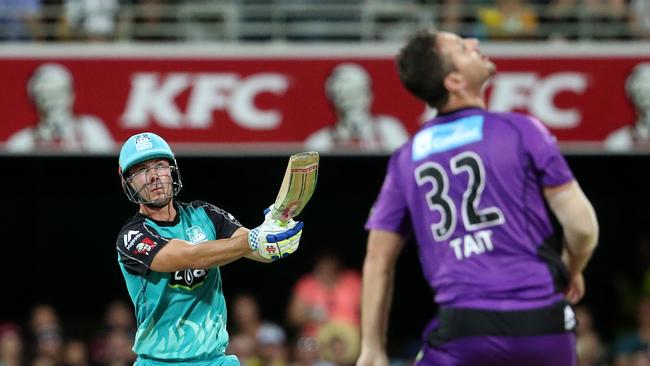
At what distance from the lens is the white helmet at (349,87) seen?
11.4 metres

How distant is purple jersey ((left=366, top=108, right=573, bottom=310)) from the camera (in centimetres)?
421

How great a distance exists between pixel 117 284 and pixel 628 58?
6341mm

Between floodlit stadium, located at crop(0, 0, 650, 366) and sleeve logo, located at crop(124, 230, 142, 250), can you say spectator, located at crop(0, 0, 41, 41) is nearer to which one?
floodlit stadium, located at crop(0, 0, 650, 366)

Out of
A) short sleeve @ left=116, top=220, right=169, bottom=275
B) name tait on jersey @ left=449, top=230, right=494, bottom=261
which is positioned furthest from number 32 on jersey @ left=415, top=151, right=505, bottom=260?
short sleeve @ left=116, top=220, right=169, bottom=275

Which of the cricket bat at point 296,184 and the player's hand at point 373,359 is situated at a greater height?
the cricket bat at point 296,184

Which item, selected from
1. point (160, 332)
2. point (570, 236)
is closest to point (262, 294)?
point (160, 332)

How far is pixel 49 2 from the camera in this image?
12.6 meters

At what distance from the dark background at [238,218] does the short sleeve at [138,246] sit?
26.6 feet

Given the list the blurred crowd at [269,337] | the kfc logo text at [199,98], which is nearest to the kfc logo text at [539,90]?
the kfc logo text at [199,98]

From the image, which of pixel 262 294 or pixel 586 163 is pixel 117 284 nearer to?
pixel 262 294

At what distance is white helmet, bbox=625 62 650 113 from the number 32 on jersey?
7.47 metres

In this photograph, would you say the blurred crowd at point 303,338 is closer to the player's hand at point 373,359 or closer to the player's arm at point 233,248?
the player's arm at point 233,248

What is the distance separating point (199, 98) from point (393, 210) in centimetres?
722

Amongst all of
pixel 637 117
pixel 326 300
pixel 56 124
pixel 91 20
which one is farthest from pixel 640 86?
pixel 56 124
